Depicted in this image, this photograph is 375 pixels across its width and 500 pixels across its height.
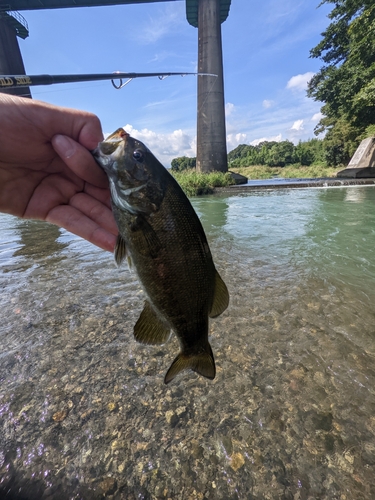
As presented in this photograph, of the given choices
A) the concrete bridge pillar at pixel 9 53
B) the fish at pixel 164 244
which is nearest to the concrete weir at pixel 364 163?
the fish at pixel 164 244

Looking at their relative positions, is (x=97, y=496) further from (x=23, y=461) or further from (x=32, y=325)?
(x=32, y=325)

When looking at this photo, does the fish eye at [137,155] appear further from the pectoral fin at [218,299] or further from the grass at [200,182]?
the grass at [200,182]

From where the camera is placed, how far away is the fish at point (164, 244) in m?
1.80

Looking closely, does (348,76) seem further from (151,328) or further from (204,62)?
(151,328)

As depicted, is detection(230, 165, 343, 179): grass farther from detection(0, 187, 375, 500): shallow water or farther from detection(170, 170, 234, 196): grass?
detection(0, 187, 375, 500): shallow water

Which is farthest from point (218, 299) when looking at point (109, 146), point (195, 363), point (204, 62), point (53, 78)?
point (204, 62)

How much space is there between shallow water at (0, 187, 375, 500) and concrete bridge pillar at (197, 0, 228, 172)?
91.0ft

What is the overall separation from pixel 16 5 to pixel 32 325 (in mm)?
42379

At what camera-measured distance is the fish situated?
5.92ft

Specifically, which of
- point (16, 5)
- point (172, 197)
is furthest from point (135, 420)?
point (16, 5)

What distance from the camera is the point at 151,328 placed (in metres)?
1.98

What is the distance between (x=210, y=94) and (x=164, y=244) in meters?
32.4

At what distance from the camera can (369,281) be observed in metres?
4.88

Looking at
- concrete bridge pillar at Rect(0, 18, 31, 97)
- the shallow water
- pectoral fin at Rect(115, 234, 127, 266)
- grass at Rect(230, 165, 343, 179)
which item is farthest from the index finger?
grass at Rect(230, 165, 343, 179)
